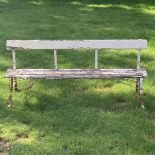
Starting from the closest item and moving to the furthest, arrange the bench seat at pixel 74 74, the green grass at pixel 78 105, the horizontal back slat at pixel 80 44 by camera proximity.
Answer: the green grass at pixel 78 105 < the bench seat at pixel 74 74 < the horizontal back slat at pixel 80 44

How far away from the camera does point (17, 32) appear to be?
13.1 meters

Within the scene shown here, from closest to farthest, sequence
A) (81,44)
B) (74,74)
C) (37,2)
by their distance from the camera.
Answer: (74,74), (81,44), (37,2)

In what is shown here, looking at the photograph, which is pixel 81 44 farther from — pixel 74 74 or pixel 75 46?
pixel 74 74

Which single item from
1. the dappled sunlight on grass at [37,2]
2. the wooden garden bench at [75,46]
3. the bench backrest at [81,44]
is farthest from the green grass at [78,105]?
the dappled sunlight on grass at [37,2]

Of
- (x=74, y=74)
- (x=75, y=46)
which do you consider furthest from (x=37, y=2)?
(x=74, y=74)

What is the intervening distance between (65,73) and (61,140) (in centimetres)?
160

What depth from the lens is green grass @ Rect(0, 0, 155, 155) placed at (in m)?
6.68

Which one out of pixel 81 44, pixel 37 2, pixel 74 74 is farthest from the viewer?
pixel 37 2

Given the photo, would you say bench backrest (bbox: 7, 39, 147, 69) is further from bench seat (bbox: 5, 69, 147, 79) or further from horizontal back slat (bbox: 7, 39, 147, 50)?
bench seat (bbox: 5, 69, 147, 79)

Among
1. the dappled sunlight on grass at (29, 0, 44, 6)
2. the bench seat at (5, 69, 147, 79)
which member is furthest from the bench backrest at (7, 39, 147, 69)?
the dappled sunlight on grass at (29, 0, 44, 6)

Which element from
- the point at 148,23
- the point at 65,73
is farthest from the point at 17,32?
the point at 65,73

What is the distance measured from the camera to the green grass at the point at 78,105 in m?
6.68

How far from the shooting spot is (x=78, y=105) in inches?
316

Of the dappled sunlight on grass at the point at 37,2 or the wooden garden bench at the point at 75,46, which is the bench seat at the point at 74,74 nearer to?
the wooden garden bench at the point at 75,46
